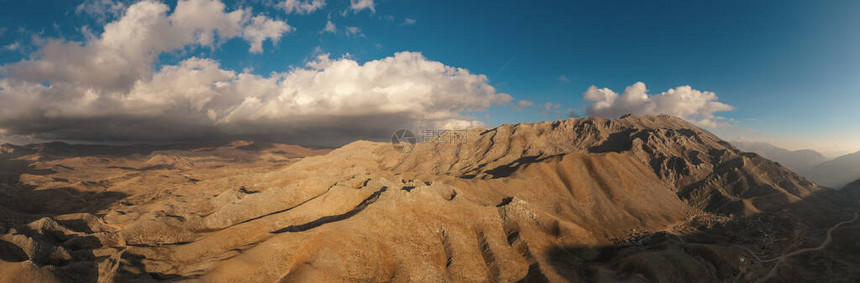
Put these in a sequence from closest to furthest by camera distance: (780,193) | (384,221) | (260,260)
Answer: (260,260), (384,221), (780,193)

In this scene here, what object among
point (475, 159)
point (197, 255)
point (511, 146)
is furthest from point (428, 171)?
point (197, 255)

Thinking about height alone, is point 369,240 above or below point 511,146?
below

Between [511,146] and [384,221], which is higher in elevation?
[511,146]

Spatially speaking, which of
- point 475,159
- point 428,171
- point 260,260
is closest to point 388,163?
point 428,171

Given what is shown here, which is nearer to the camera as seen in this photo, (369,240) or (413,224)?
(369,240)

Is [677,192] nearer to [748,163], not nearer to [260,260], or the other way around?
[748,163]

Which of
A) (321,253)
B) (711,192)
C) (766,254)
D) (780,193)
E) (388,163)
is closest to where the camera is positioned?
(321,253)

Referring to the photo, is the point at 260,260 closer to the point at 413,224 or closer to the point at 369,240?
the point at 369,240

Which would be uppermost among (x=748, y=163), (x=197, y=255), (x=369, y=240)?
(x=748, y=163)

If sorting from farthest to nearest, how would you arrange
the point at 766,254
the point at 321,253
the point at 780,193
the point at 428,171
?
the point at 428,171, the point at 780,193, the point at 766,254, the point at 321,253
